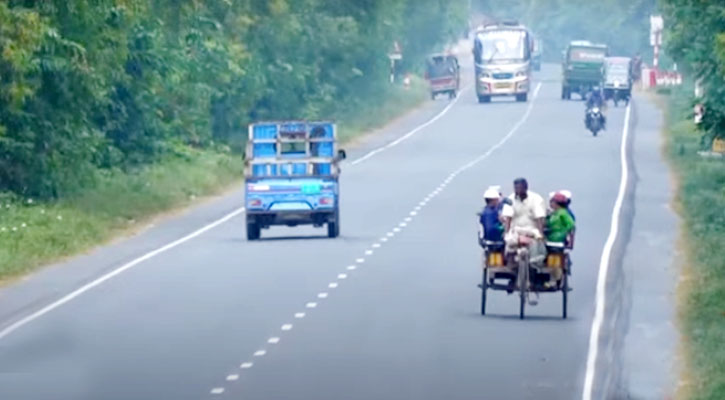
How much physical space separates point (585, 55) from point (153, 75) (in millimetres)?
52511

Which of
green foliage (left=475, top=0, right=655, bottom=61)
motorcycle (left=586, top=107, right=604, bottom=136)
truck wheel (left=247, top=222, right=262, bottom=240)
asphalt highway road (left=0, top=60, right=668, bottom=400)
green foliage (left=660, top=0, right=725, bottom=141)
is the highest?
green foliage (left=475, top=0, right=655, bottom=61)

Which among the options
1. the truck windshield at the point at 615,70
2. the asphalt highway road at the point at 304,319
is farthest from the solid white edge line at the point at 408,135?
the asphalt highway road at the point at 304,319

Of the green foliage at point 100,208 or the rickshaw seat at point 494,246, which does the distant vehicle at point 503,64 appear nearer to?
the green foliage at point 100,208

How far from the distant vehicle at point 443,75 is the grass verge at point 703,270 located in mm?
41011

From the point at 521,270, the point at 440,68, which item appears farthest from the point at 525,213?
the point at 440,68

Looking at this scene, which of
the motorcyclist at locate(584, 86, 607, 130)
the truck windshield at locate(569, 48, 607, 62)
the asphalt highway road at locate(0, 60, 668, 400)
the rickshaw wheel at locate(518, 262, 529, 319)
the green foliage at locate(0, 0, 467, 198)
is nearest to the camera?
the asphalt highway road at locate(0, 60, 668, 400)

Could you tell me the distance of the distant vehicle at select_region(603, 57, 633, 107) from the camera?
88.2m

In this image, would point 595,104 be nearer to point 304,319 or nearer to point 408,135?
point 408,135

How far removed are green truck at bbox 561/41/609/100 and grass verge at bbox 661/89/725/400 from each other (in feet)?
122

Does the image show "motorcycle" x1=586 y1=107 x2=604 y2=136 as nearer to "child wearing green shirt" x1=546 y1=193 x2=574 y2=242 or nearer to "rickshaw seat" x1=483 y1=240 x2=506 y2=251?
"child wearing green shirt" x1=546 y1=193 x2=574 y2=242

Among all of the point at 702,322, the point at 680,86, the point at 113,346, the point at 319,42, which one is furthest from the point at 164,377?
the point at 680,86

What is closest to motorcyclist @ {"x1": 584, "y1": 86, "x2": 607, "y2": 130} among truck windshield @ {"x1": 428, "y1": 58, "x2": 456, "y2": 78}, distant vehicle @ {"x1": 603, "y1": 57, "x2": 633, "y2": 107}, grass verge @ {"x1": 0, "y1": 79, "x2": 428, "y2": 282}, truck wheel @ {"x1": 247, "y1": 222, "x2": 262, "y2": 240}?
grass verge @ {"x1": 0, "y1": 79, "x2": 428, "y2": 282}

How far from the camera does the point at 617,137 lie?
220 feet

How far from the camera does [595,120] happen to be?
67.9 metres
